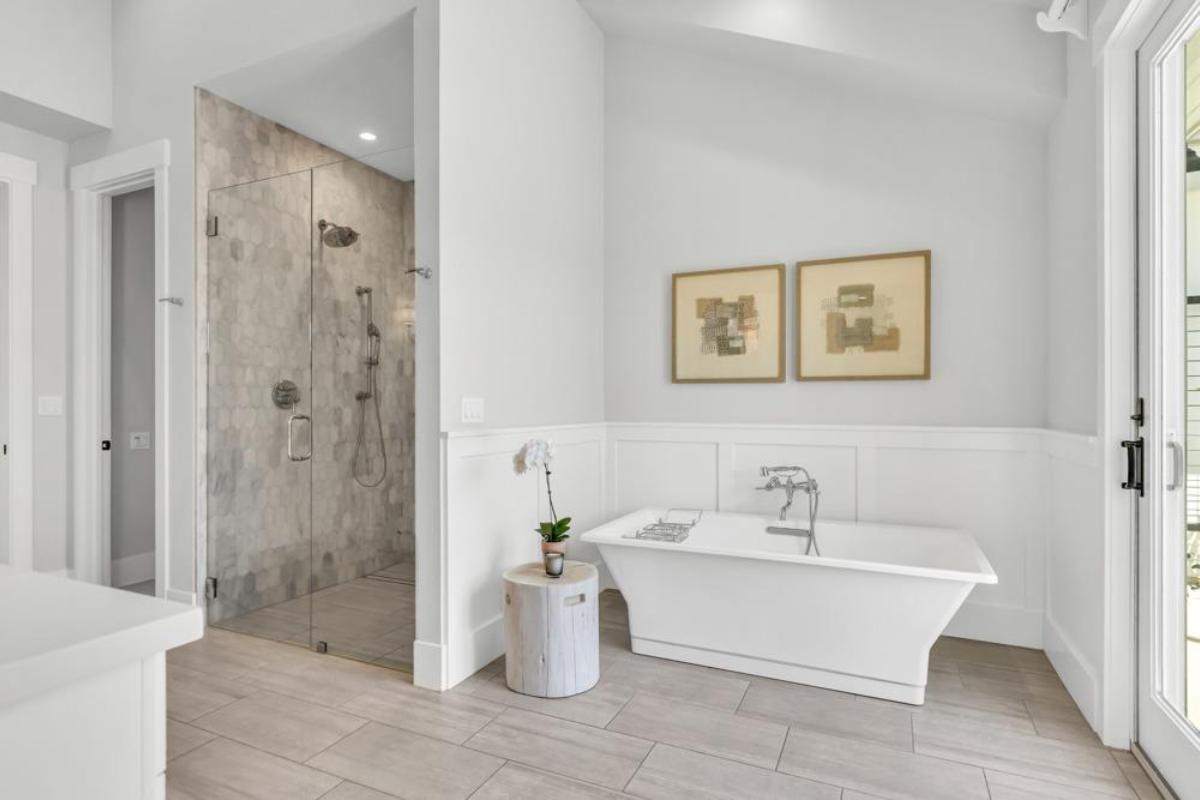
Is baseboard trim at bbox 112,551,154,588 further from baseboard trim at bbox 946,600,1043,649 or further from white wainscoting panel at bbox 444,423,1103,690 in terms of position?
baseboard trim at bbox 946,600,1043,649

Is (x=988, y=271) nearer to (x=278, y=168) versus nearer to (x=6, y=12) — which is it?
(x=278, y=168)

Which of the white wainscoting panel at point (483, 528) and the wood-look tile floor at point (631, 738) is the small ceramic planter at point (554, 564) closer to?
the white wainscoting panel at point (483, 528)

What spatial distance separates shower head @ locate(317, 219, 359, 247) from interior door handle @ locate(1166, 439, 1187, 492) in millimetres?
3105

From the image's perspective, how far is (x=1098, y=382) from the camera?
85.6 inches

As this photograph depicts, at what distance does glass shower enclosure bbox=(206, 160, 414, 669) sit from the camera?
2963mm

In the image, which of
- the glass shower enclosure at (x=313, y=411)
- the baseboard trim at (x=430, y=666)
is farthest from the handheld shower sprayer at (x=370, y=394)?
the baseboard trim at (x=430, y=666)

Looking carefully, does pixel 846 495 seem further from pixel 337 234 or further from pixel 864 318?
pixel 337 234

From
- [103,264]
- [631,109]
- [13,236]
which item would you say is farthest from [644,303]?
[13,236]

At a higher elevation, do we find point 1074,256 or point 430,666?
point 1074,256

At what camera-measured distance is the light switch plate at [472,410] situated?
2.69 meters

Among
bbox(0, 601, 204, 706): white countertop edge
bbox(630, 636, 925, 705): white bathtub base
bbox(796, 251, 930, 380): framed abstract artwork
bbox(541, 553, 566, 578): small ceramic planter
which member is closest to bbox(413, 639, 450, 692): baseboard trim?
bbox(541, 553, 566, 578): small ceramic planter

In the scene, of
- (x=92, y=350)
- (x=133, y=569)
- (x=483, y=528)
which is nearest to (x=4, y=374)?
(x=92, y=350)

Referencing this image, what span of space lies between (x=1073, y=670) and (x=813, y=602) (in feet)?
3.17

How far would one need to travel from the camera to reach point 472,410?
274cm
